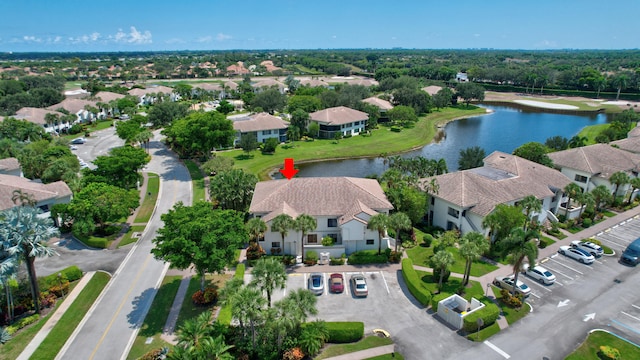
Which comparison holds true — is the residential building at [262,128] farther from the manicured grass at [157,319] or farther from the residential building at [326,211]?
the manicured grass at [157,319]

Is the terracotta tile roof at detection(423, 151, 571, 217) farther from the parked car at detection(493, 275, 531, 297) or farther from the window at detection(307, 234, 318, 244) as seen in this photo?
the window at detection(307, 234, 318, 244)

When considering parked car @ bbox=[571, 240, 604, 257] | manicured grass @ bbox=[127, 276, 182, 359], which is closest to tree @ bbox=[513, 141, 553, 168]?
parked car @ bbox=[571, 240, 604, 257]


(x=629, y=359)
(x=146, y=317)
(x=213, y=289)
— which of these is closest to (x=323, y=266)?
(x=213, y=289)

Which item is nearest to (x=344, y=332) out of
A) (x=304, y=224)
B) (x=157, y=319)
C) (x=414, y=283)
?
(x=414, y=283)

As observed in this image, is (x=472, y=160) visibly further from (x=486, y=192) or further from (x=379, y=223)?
(x=379, y=223)

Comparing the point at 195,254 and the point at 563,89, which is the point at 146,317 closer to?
the point at 195,254

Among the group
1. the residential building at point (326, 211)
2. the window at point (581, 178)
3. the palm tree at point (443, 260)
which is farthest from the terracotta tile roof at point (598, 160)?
the palm tree at point (443, 260)
